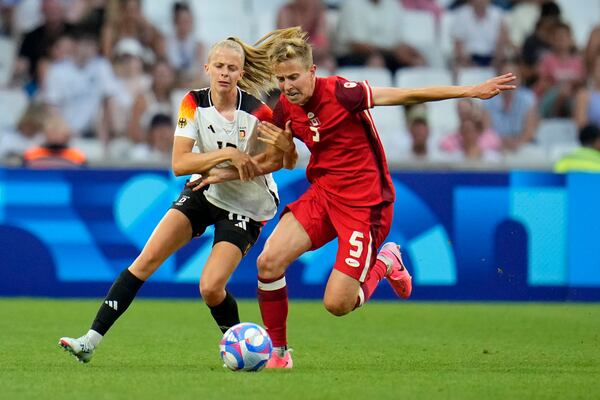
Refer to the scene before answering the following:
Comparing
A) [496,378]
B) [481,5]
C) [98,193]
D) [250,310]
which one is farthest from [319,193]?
[481,5]

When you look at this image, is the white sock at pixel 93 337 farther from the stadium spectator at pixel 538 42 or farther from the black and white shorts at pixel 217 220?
the stadium spectator at pixel 538 42

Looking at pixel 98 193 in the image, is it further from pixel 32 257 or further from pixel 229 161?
pixel 229 161

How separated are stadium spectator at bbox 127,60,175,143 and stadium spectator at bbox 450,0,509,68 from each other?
3.88 metres

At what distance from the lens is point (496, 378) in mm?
6625

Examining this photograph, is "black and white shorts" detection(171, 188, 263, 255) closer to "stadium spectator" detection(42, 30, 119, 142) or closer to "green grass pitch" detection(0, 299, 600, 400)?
"green grass pitch" detection(0, 299, 600, 400)

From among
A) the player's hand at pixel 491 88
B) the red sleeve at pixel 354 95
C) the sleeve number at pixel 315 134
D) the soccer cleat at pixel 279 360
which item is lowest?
the soccer cleat at pixel 279 360

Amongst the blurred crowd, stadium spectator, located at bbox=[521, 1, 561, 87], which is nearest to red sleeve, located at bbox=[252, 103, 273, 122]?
the blurred crowd

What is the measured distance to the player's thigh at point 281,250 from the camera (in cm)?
712

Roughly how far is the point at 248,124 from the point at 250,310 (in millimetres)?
3859

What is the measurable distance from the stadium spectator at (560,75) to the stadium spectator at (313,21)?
2.79 m

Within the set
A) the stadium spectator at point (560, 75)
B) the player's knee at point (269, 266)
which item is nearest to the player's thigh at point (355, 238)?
the player's knee at point (269, 266)

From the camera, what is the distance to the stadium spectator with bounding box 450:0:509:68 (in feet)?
50.9

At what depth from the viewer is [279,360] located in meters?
7.15

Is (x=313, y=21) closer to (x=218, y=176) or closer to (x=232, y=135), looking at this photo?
(x=232, y=135)
